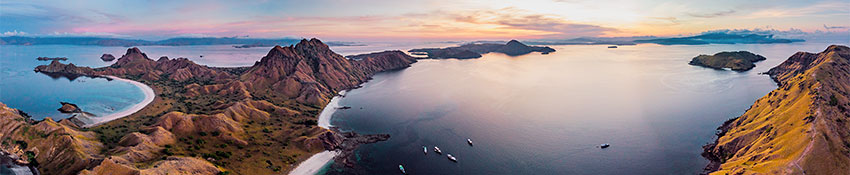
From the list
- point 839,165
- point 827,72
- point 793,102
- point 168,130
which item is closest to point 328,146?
point 168,130

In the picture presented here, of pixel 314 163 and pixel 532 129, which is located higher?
pixel 532 129

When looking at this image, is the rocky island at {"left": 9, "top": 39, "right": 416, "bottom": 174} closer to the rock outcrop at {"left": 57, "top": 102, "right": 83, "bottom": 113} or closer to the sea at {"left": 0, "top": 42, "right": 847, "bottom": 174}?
the sea at {"left": 0, "top": 42, "right": 847, "bottom": 174}

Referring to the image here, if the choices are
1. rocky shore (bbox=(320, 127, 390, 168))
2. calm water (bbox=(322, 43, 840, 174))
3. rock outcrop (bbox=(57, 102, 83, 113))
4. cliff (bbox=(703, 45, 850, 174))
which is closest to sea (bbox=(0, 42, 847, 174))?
calm water (bbox=(322, 43, 840, 174))

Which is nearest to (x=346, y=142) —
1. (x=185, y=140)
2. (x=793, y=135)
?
(x=185, y=140)

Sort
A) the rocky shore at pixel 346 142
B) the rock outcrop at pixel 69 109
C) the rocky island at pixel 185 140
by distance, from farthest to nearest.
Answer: the rock outcrop at pixel 69 109 < the rocky shore at pixel 346 142 < the rocky island at pixel 185 140

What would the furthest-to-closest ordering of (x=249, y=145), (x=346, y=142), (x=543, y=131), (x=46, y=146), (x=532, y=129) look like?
(x=532, y=129)
(x=543, y=131)
(x=346, y=142)
(x=249, y=145)
(x=46, y=146)

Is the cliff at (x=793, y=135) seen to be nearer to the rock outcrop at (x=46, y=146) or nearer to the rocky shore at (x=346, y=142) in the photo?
the rocky shore at (x=346, y=142)

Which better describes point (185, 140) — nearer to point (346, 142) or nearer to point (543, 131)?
point (346, 142)

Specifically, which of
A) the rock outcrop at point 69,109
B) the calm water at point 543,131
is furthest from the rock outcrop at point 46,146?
the rock outcrop at point 69,109

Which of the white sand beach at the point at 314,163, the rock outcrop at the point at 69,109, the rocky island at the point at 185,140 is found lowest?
the white sand beach at the point at 314,163
